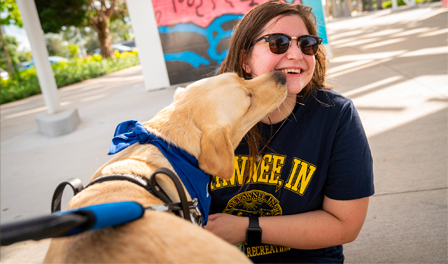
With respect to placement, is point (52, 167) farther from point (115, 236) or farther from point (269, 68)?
point (115, 236)

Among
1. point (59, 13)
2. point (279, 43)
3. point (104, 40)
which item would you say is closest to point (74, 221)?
point (279, 43)

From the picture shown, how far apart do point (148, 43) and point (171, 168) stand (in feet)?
31.2

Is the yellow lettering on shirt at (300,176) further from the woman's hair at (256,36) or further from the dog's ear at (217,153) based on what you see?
the dog's ear at (217,153)

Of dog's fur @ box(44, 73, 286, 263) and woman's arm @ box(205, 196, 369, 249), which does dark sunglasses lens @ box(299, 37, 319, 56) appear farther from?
woman's arm @ box(205, 196, 369, 249)

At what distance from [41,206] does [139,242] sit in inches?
144

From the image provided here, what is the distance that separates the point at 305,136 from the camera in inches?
74.2

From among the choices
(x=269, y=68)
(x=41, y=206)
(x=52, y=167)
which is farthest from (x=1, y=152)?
(x=269, y=68)

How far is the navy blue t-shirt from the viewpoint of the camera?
71.3 inches

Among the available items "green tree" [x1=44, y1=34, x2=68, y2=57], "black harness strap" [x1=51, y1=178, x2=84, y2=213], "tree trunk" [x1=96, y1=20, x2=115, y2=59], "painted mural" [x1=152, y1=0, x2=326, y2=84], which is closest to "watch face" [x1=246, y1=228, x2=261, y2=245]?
"black harness strap" [x1=51, y1=178, x2=84, y2=213]

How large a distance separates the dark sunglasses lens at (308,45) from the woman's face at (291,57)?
3cm

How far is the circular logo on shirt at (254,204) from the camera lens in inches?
76.8

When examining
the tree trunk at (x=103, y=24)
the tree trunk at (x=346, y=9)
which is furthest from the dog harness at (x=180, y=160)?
the tree trunk at (x=346, y=9)

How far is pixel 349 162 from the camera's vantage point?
1803 mm

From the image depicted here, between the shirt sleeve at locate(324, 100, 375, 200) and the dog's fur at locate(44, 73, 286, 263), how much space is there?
45cm
